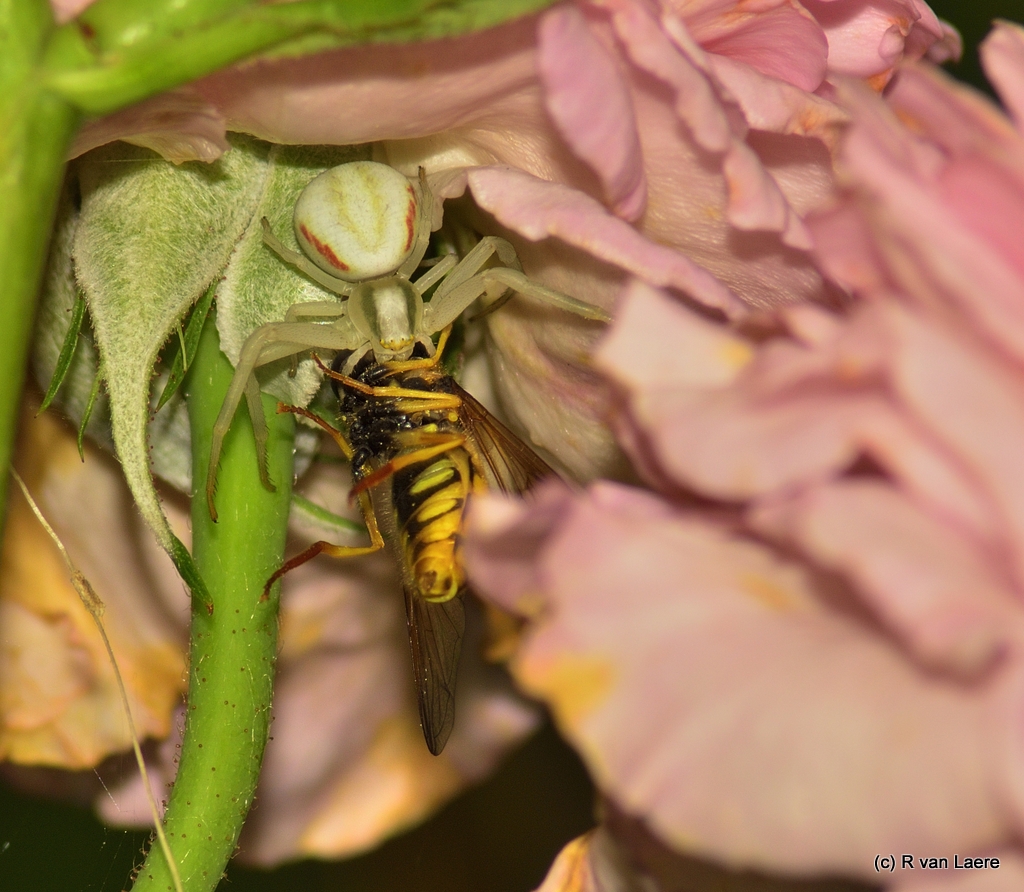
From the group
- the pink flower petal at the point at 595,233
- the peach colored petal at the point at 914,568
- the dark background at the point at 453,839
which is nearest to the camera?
the peach colored petal at the point at 914,568

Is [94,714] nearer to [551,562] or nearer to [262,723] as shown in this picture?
[262,723]

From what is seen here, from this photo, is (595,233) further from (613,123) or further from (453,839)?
(453,839)

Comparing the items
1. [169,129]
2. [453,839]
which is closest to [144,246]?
[169,129]

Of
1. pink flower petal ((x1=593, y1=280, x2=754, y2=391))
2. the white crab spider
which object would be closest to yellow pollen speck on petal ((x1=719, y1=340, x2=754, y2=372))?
pink flower petal ((x1=593, y1=280, x2=754, y2=391))

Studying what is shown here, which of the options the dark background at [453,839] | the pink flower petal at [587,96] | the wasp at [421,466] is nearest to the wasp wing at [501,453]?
the wasp at [421,466]

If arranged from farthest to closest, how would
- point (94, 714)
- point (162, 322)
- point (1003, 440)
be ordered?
point (94, 714) < point (162, 322) < point (1003, 440)

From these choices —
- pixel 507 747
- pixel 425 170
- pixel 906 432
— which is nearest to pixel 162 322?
pixel 425 170

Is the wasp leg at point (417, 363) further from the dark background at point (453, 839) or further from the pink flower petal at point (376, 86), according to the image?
the dark background at point (453, 839)
